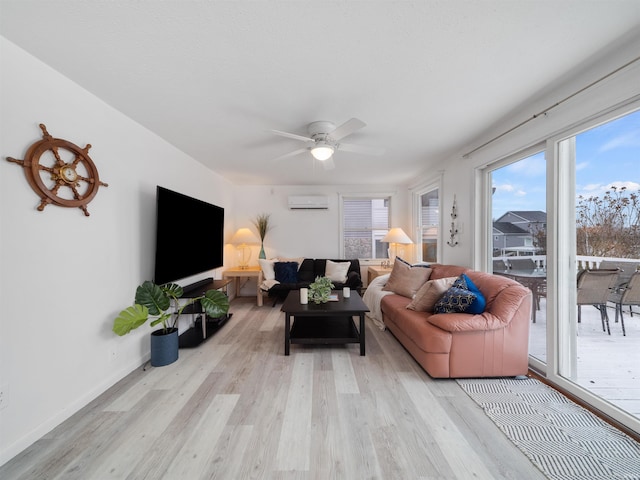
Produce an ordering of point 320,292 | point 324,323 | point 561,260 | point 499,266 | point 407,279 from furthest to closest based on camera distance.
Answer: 1. point 407,279
2. point 324,323
3. point 320,292
4. point 499,266
5. point 561,260

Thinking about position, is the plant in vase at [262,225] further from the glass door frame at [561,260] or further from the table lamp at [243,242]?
the glass door frame at [561,260]

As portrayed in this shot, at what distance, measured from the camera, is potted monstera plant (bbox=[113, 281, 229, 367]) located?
6.97 feet

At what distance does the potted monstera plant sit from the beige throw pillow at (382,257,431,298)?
2.27 meters

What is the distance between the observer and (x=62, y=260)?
5.72ft

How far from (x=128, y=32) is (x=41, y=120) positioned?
2.87 feet

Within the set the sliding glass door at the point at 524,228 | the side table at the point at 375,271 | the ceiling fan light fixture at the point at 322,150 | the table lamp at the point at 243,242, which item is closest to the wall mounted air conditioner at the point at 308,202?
the table lamp at the point at 243,242

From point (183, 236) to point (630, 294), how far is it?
12.9 ft

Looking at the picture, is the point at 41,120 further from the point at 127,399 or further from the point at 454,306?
the point at 454,306

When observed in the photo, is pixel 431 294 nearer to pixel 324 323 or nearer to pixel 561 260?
pixel 561 260

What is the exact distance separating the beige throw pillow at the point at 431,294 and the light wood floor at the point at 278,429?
0.62m

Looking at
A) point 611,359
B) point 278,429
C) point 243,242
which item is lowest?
point 278,429

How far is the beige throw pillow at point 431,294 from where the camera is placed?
8.58ft

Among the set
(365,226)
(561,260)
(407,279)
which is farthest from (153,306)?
(365,226)

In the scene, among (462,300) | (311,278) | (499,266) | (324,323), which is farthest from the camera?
(311,278)
